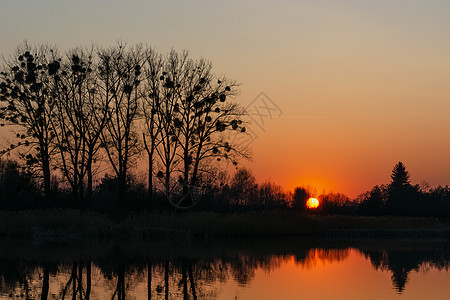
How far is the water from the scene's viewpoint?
54.9 ft

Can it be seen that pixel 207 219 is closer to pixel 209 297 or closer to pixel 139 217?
pixel 139 217

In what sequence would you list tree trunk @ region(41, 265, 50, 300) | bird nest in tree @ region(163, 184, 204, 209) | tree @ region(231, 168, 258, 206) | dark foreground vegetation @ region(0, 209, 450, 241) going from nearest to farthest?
1. tree trunk @ region(41, 265, 50, 300)
2. dark foreground vegetation @ region(0, 209, 450, 241)
3. bird nest in tree @ region(163, 184, 204, 209)
4. tree @ region(231, 168, 258, 206)

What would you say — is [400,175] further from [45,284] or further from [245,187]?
[45,284]

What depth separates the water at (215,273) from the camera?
54.9ft

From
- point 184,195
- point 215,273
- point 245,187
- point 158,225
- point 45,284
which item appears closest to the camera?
point 45,284

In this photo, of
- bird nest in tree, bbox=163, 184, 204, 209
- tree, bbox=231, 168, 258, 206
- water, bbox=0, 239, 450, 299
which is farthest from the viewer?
tree, bbox=231, 168, 258, 206

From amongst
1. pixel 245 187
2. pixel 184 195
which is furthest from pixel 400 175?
pixel 184 195

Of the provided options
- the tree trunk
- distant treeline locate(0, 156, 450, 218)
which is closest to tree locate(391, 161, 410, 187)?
distant treeline locate(0, 156, 450, 218)

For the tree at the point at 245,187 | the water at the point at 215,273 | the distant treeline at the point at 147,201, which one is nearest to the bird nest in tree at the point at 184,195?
the distant treeline at the point at 147,201

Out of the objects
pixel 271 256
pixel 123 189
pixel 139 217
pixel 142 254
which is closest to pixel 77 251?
pixel 142 254

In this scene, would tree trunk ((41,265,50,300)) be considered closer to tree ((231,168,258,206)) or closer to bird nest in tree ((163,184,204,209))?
bird nest in tree ((163,184,204,209))

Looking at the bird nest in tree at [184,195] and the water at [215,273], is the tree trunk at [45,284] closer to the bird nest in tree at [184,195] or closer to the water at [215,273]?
the water at [215,273]

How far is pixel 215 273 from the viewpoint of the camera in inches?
826

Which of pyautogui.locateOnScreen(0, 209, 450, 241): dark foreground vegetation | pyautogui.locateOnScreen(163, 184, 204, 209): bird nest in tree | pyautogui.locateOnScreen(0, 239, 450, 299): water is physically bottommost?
pyautogui.locateOnScreen(0, 239, 450, 299): water
